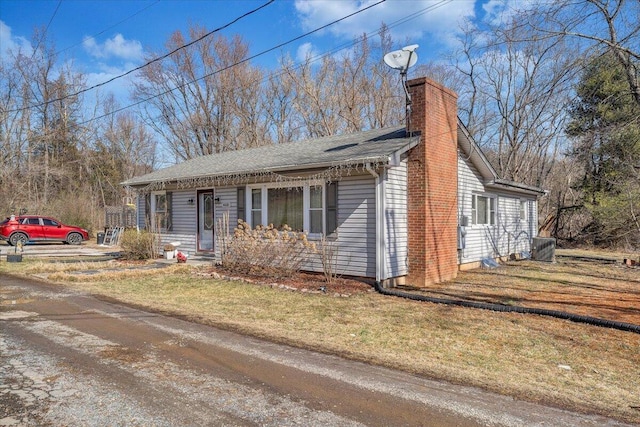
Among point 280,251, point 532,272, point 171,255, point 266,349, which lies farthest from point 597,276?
point 171,255

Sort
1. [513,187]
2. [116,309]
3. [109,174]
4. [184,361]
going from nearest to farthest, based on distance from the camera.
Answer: [184,361], [116,309], [513,187], [109,174]

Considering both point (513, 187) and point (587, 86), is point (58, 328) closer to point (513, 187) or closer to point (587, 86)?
point (513, 187)

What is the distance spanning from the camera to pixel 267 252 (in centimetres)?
1087

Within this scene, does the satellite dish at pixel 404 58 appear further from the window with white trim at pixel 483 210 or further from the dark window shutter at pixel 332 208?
the window with white trim at pixel 483 210

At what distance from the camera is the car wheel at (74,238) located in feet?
73.3

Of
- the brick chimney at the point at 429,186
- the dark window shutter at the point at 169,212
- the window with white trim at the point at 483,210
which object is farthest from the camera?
the dark window shutter at the point at 169,212

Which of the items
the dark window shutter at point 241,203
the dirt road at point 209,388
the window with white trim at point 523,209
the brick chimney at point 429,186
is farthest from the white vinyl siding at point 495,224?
the dirt road at point 209,388

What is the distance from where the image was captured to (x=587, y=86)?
45.7 feet

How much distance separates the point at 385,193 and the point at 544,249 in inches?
364

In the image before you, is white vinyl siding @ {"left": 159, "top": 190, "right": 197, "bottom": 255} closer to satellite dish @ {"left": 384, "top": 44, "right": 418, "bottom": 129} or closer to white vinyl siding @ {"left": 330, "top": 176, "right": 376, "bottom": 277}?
white vinyl siding @ {"left": 330, "top": 176, "right": 376, "bottom": 277}

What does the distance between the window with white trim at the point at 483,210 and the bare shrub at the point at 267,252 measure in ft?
19.4

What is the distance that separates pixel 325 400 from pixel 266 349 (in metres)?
1.63

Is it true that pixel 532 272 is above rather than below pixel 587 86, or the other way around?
below

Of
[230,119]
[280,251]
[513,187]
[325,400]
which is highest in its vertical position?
[230,119]
